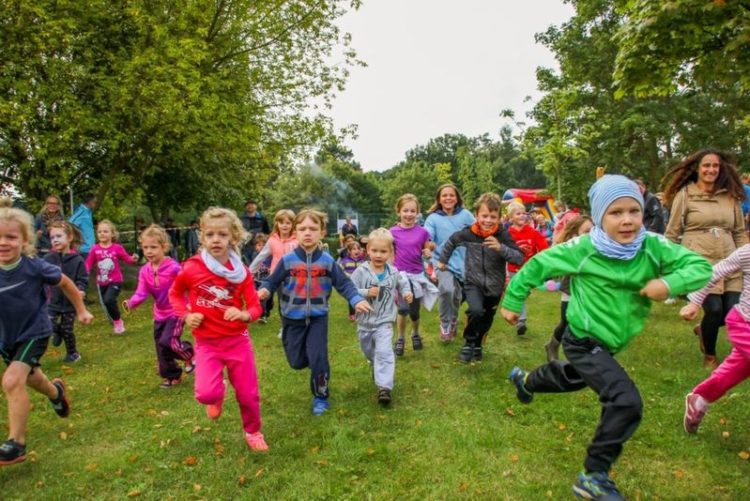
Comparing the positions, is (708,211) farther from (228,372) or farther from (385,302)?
(228,372)

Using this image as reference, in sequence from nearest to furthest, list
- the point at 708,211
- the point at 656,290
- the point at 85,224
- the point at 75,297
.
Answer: the point at 656,290, the point at 75,297, the point at 708,211, the point at 85,224

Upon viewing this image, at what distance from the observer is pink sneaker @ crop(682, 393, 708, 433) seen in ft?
13.2

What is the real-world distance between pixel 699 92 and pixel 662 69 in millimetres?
20910

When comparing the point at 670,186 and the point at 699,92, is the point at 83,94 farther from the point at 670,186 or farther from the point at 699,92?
the point at 699,92

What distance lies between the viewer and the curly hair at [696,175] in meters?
5.56

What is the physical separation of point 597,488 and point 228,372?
2.81m

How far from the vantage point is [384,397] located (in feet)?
16.5

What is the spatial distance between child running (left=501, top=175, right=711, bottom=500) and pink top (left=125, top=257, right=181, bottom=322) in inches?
169

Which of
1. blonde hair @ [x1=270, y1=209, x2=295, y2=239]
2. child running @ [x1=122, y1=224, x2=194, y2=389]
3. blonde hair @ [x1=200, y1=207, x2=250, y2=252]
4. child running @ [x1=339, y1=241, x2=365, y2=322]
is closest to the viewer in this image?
blonde hair @ [x1=200, y1=207, x2=250, y2=252]

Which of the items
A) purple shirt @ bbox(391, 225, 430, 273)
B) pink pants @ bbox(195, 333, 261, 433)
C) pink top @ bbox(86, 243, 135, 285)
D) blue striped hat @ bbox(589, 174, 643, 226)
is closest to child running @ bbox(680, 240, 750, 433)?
blue striped hat @ bbox(589, 174, 643, 226)

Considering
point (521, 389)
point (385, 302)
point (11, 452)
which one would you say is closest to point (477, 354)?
point (385, 302)

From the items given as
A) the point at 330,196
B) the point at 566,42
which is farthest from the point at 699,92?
the point at 330,196

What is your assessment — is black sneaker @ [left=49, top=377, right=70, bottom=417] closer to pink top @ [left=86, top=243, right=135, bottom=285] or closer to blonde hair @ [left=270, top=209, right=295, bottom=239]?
blonde hair @ [left=270, top=209, right=295, bottom=239]

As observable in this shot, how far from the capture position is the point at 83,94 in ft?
43.5
